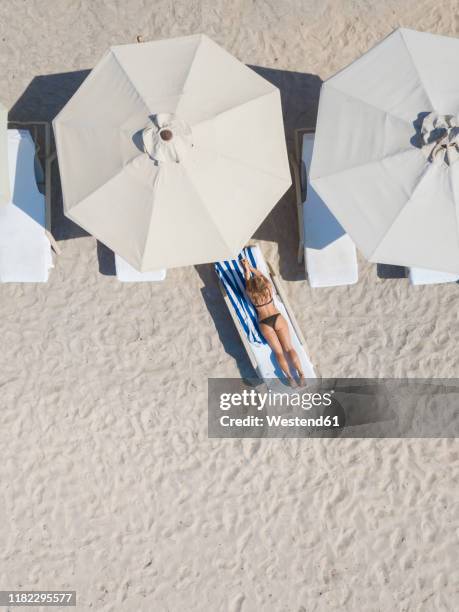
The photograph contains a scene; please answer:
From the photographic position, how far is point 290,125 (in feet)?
21.0

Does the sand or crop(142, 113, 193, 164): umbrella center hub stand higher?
crop(142, 113, 193, 164): umbrella center hub

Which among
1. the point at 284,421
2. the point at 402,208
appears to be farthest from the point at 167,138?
the point at 284,421

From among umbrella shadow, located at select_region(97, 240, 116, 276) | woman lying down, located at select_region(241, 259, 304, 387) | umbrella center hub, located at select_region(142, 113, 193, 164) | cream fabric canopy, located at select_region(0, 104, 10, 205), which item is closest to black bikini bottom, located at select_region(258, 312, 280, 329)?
woman lying down, located at select_region(241, 259, 304, 387)

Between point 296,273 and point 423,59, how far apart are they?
2.29 metres

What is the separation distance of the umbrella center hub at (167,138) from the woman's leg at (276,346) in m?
2.02

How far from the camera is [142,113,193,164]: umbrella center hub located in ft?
15.4

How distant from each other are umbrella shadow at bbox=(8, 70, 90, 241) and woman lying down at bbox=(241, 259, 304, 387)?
1.75m

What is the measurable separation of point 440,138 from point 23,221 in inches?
149

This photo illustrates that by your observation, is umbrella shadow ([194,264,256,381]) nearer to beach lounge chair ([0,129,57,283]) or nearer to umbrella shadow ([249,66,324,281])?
umbrella shadow ([249,66,324,281])

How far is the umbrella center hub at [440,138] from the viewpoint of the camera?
4.61 metres

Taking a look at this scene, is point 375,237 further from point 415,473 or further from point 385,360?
point 415,473

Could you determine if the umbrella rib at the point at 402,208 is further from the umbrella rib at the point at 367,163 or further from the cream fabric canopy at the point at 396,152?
the umbrella rib at the point at 367,163

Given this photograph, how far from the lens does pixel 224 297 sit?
Answer: 242 inches

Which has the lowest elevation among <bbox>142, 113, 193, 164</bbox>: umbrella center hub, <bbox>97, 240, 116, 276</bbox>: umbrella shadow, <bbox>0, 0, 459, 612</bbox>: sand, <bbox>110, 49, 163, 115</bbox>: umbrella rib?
<bbox>0, 0, 459, 612</bbox>: sand
